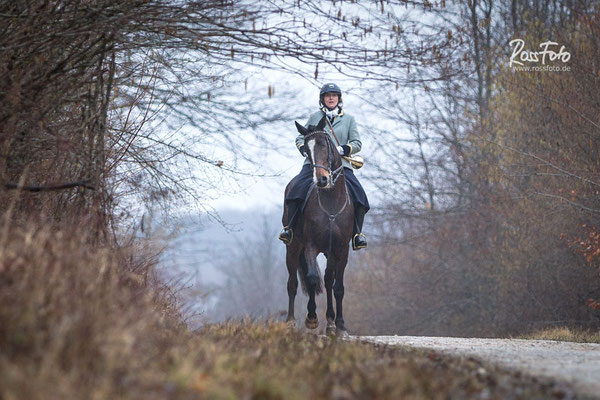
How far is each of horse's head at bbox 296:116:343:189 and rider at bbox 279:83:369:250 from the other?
295 millimetres

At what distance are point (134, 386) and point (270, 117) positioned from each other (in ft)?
31.0

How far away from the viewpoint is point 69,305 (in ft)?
16.9

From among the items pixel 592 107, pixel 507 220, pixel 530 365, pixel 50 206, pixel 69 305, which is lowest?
pixel 530 365

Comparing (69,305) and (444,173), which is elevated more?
(444,173)

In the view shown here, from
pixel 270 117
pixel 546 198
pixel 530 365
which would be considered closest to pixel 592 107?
pixel 546 198

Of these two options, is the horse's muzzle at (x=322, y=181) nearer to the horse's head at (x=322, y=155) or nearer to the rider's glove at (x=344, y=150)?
the horse's head at (x=322, y=155)

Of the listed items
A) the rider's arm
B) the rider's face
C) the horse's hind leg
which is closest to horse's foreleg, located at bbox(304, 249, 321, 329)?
the horse's hind leg

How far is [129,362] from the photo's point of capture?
183 inches

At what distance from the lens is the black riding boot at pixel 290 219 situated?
11008 millimetres

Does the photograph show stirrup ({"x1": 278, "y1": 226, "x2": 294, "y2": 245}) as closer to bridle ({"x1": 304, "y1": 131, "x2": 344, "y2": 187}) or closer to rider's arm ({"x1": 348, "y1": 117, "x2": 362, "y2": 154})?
bridle ({"x1": 304, "y1": 131, "x2": 344, "y2": 187})

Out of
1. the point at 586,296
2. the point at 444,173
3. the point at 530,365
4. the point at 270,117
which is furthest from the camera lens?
the point at 444,173

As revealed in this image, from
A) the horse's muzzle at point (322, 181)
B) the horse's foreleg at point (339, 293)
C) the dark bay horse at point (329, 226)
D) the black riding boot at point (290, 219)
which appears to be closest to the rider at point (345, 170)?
the black riding boot at point (290, 219)

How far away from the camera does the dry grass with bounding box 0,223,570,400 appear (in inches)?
169

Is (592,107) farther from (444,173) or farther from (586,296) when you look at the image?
(444,173)
